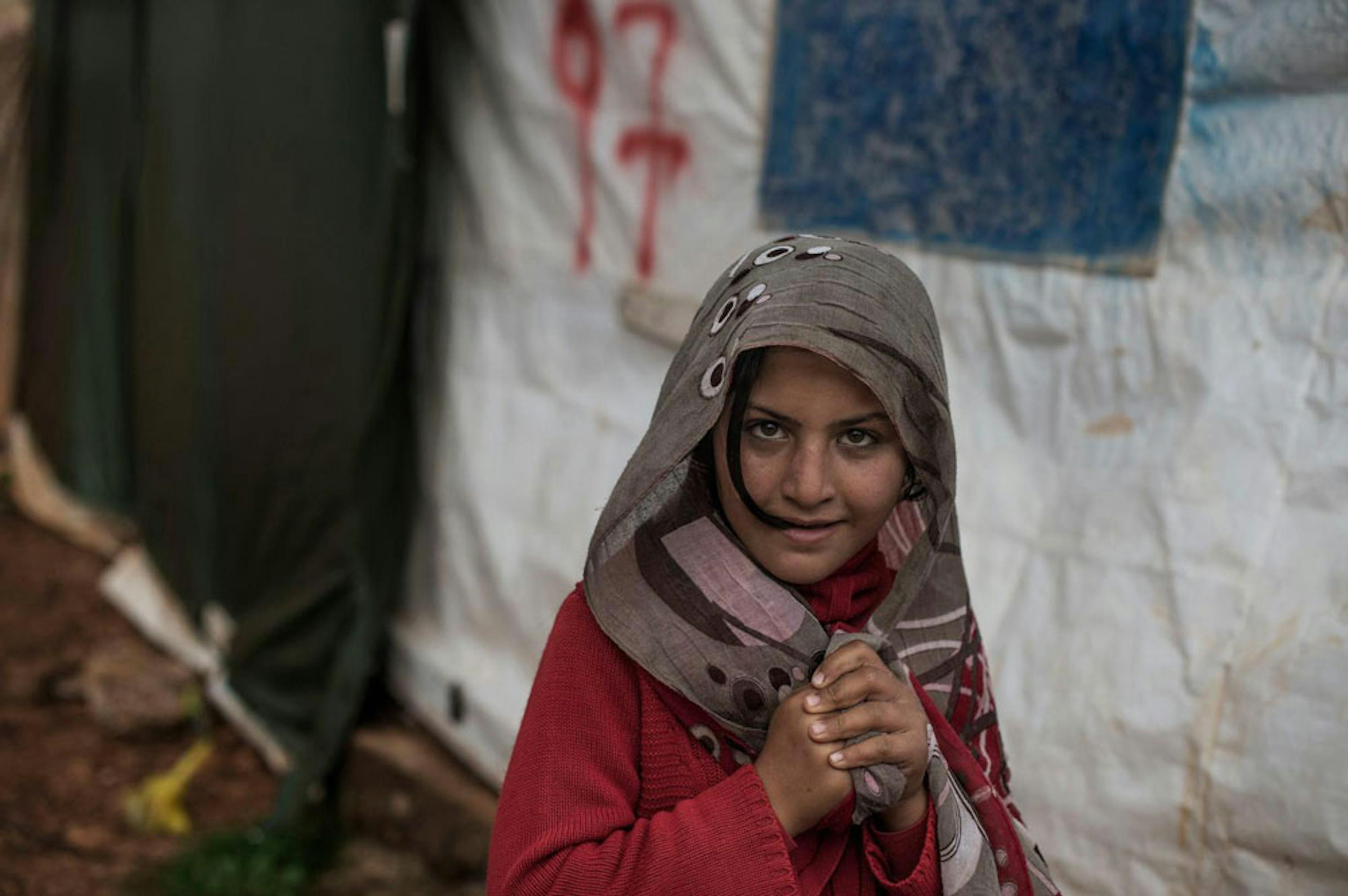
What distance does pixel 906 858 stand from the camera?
1434mm

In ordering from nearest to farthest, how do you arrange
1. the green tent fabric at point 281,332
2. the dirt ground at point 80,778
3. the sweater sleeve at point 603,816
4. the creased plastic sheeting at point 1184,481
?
the sweater sleeve at point 603,816, the creased plastic sheeting at point 1184,481, the dirt ground at point 80,778, the green tent fabric at point 281,332

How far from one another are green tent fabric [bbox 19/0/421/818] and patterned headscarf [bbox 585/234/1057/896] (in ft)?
8.34

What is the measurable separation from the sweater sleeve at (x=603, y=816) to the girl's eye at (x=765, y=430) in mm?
281

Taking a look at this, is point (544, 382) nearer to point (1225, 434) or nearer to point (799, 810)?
point (1225, 434)

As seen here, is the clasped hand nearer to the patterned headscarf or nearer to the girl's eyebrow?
the patterned headscarf

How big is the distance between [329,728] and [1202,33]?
10.1ft

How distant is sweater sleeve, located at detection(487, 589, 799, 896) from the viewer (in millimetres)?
1312

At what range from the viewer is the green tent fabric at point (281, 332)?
3979 mm

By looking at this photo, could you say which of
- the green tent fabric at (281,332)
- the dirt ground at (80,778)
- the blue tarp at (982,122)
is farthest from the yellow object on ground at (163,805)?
the blue tarp at (982,122)

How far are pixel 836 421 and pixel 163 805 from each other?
11.3ft

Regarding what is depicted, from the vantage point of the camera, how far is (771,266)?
145 centimetres

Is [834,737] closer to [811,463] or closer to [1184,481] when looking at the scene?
[811,463]

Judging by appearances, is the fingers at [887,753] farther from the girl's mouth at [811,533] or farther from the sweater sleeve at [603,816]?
the girl's mouth at [811,533]

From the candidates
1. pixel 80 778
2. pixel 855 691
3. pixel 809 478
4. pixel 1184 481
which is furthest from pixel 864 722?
pixel 80 778
